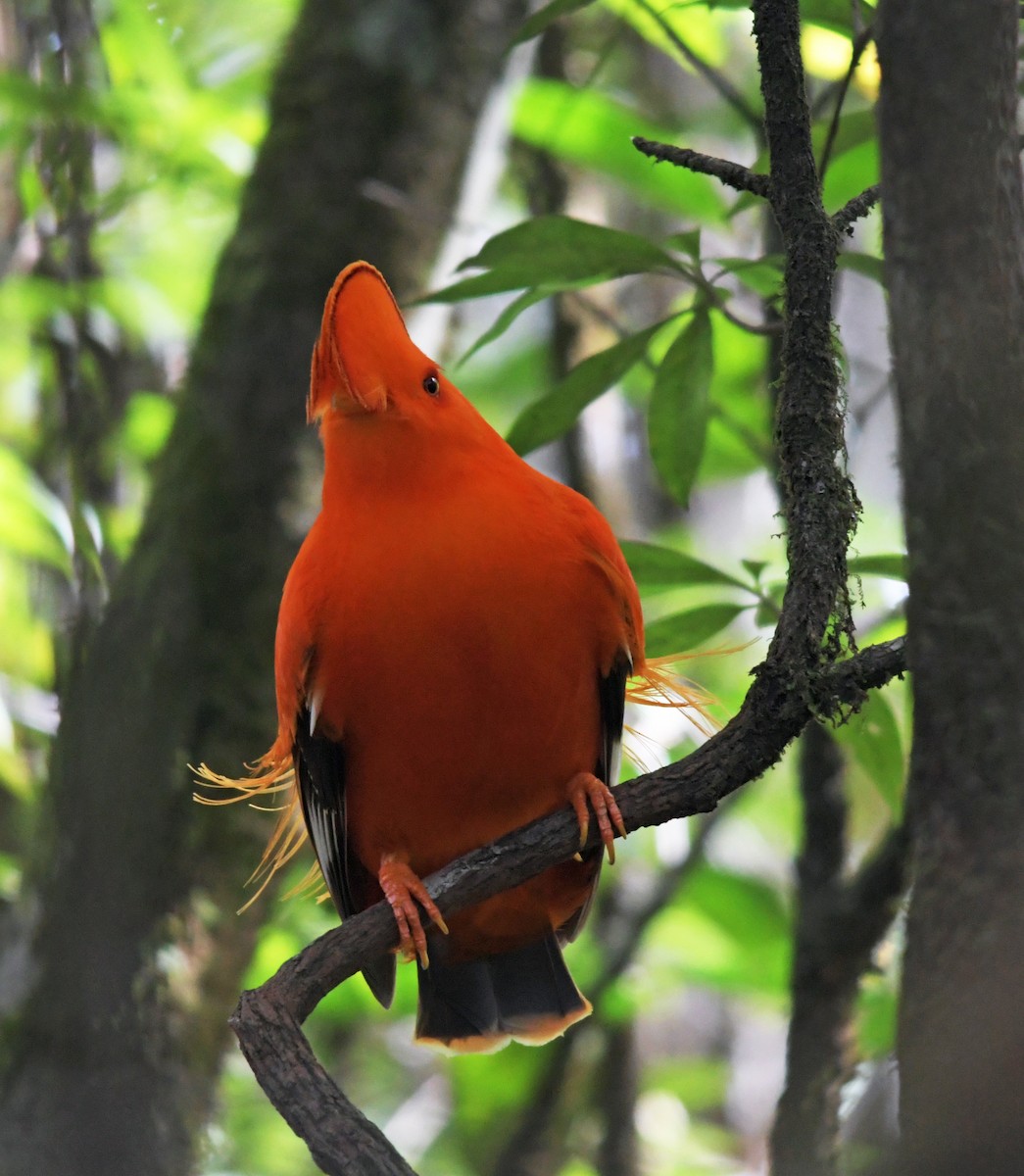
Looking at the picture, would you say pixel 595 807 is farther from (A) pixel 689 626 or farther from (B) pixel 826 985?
(B) pixel 826 985

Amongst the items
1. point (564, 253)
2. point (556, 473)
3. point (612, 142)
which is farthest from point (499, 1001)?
point (556, 473)

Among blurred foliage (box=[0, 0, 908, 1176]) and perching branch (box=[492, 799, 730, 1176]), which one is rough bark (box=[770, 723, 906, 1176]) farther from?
perching branch (box=[492, 799, 730, 1176])

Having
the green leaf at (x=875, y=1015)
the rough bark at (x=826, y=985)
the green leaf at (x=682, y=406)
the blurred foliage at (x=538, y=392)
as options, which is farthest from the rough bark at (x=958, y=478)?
the green leaf at (x=875, y=1015)

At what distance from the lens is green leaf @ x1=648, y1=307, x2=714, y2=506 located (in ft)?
6.97

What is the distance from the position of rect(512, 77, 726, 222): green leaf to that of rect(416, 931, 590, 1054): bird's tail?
1684 millimetres

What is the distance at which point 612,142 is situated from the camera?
3260 millimetres

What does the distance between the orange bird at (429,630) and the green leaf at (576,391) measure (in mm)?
58

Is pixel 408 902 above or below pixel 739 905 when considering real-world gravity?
above

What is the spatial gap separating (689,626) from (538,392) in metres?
2.90

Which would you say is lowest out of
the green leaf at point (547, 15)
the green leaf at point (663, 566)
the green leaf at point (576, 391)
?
the green leaf at point (663, 566)

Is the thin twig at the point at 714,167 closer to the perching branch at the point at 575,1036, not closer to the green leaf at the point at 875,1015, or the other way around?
the perching branch at the point at 575,1036

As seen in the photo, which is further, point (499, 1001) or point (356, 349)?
point (499, 1001)

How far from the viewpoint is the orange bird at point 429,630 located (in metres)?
1.98

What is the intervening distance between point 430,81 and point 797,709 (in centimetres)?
254
